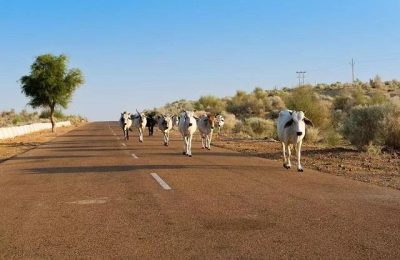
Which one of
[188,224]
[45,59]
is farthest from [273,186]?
[45,59]

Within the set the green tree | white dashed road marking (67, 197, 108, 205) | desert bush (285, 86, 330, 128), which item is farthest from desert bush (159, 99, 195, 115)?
white dashed road marking (67, 197, 108, 205)

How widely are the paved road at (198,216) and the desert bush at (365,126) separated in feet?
28.9

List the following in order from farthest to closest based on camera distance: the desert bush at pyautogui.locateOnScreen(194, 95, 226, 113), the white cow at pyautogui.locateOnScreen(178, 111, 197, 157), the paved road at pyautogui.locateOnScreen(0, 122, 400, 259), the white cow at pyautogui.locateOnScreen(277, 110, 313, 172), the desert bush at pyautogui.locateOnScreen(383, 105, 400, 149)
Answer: the desert bush at pyautogui.locateOnScreen(194, 95, 226, 113)
the white cow at pyautogui.locateOnScreen(178, 111, 197, 157)
the desert bush at pyautogui.locateOnScreen(383, 105, 400, 149)
the white cow at pyautogui.locateOnScreen(277, 110, 313, 172)
the paved road at pyautogui.locateOnScreen(0, 122, 400, 259)

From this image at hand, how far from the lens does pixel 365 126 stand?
77.0ft

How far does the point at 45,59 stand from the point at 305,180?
45.3 metres

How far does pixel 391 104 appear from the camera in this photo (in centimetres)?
2439

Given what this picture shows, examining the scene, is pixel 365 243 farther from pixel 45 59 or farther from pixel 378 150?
pixel 45 59

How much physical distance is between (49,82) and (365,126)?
3724 cm

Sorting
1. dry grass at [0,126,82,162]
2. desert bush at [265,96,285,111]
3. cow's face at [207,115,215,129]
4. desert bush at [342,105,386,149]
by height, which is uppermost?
desert bush at [265,96,285,111]

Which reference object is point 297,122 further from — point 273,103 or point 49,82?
point 273,103

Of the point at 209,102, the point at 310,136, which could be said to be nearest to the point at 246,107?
the point at 209,102

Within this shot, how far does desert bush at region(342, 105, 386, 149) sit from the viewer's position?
22.9m

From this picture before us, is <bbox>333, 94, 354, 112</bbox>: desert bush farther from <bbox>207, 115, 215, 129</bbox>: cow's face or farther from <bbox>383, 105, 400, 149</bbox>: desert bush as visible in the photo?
<bbox>207, 115, 215, 129</bbox>: cow's face

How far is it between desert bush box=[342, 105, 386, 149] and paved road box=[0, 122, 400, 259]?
347 inches
